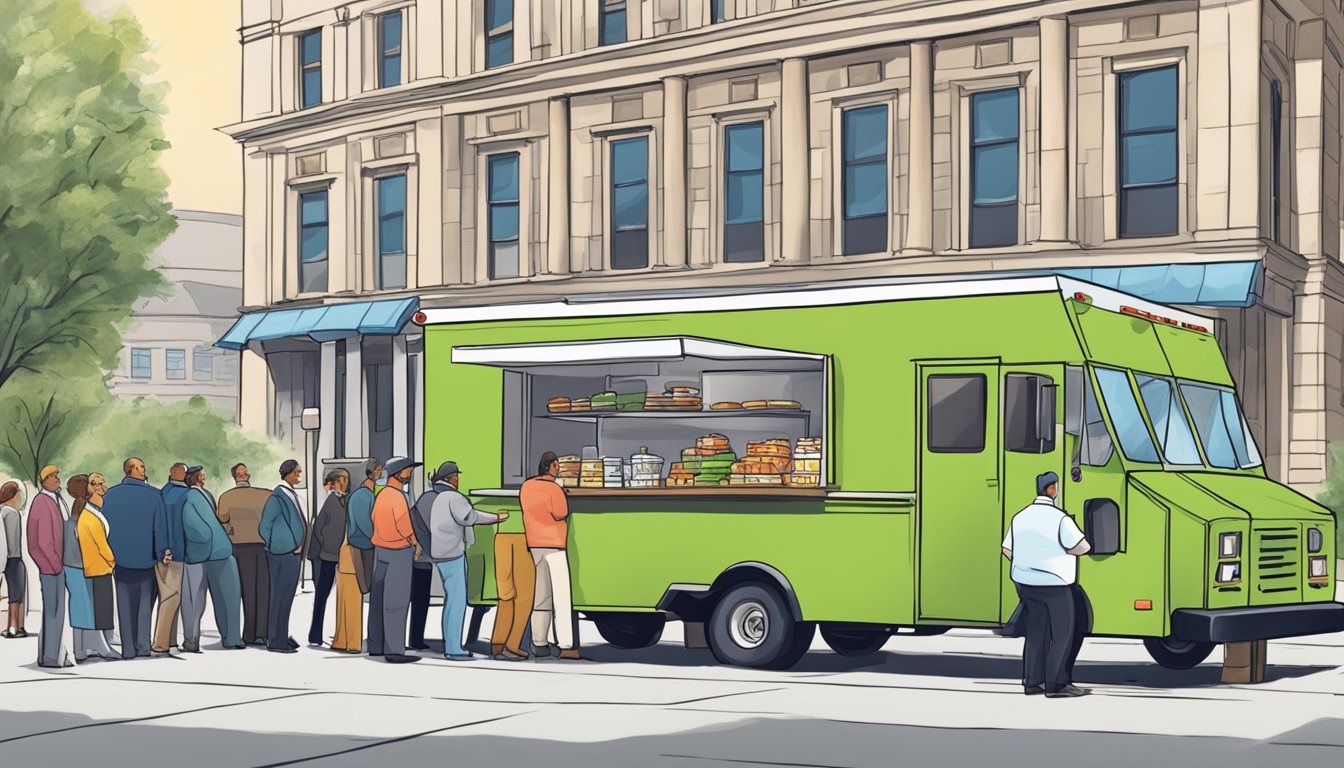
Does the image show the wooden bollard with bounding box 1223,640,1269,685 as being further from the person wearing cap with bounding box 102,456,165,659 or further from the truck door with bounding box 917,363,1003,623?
the person wearing cap with bounding box 102,456,165,659

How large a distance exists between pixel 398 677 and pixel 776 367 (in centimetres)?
401

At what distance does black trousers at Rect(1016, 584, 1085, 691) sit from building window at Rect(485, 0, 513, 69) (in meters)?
26.9

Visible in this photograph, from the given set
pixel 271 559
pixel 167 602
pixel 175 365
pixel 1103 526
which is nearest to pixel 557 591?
pixel 271 559

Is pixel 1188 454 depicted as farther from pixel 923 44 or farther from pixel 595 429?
pixel 923 44

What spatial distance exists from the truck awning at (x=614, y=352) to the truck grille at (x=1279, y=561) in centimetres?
369

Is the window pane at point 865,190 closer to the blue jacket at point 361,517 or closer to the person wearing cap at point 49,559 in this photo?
the blue jacket at point 361,517

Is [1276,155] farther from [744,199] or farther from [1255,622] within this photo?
[1255,622]

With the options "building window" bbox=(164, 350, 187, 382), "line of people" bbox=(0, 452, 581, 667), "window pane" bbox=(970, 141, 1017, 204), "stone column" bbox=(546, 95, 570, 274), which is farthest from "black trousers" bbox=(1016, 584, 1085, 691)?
"building window" bbox=(164, 350, 187, 382)

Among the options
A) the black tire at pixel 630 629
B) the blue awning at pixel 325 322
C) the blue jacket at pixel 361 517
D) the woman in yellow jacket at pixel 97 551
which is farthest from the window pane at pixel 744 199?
the woman in yellow jacket at pixel 97 551

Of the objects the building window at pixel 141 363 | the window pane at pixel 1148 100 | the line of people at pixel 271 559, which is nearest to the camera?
the line of people at pixel 271 559

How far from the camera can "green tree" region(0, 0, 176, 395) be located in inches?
1523

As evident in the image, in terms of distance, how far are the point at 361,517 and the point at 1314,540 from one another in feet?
26.5

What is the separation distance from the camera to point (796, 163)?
3419 cm

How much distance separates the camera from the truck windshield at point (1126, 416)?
14.8m
